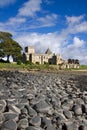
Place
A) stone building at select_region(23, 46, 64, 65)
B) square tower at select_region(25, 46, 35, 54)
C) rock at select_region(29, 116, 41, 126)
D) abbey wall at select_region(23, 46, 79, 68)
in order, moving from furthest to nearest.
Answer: square tower at select_region(25, 46, 35, 54) < stone building at select_region(23, 46, 64, 65) < abbey wall at select_region(23, 46, 79, 68) < rock at select_region(29, 116, 41, 126)

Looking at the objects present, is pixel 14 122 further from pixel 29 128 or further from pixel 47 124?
pixel 47 124

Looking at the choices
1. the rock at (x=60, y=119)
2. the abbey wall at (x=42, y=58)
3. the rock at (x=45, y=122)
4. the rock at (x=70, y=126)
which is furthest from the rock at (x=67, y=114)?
the abbey wall at (x=42, y=58)

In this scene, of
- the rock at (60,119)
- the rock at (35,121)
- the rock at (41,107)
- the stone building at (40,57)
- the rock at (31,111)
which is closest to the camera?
the rock at (35,121)

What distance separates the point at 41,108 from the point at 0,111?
117cm

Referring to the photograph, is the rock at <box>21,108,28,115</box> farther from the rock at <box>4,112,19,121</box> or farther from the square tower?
the square tower

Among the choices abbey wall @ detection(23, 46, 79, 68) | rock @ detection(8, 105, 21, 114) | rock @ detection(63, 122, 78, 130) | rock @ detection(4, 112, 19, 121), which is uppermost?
abbey wall @ detection(23, 46, 79, 68)

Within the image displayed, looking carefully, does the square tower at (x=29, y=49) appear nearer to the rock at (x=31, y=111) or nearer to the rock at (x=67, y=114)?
the rock at (x=67, y=114)

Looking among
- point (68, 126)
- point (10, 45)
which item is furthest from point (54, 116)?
point (10, 45)

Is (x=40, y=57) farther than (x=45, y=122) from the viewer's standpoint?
Yes

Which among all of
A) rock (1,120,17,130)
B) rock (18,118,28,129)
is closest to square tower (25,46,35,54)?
rock (18,118,28,129)

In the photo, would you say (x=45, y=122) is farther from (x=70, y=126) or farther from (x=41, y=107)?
(x=41, y=107)

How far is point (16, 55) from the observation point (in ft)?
243

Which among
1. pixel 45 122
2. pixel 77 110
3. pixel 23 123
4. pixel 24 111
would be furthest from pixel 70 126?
pixel 77 110

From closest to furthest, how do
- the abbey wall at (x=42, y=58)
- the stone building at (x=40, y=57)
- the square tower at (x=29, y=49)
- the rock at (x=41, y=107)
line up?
the rock at (x=41, y=107), the abbey wall at (x=42, y=58), the stone building at (x=40, y=57), the square tower at (x=29, y=49)
